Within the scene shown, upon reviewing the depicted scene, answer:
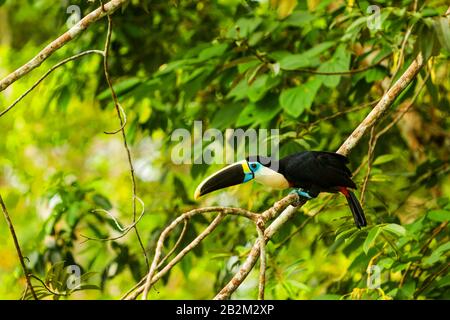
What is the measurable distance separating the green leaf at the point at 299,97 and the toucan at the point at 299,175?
462 millimetres

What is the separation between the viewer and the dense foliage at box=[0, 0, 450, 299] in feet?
12.4

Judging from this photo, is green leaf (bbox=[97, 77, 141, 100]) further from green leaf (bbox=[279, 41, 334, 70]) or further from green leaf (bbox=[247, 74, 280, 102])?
green leaf (bbox=[279, 41, 334, 70])

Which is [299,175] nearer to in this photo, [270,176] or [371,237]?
[270,176]

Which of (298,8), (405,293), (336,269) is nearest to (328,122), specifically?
(298,8)

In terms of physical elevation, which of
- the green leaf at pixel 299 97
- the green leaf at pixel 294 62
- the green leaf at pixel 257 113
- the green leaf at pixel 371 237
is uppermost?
the green leaf at pixel 294 62

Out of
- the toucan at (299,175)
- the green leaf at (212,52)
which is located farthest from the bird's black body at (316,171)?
the green leaf at (212,52)

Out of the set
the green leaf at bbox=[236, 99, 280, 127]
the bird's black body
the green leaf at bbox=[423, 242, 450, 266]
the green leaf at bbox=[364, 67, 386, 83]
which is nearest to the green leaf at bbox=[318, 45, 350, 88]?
the green leaf at bbox=[364, 67, 386, 83]

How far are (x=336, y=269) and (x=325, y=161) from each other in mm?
3227

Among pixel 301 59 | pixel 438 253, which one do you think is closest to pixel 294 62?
pixel 301 59

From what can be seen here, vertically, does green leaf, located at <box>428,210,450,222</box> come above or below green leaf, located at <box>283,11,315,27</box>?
below

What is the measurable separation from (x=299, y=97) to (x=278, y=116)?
470 mm

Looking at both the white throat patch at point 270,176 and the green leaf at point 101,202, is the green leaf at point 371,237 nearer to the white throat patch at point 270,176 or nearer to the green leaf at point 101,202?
the white throat patch at point 270,176

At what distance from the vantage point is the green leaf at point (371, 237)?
10.2 ft

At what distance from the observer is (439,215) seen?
12.2 ft
